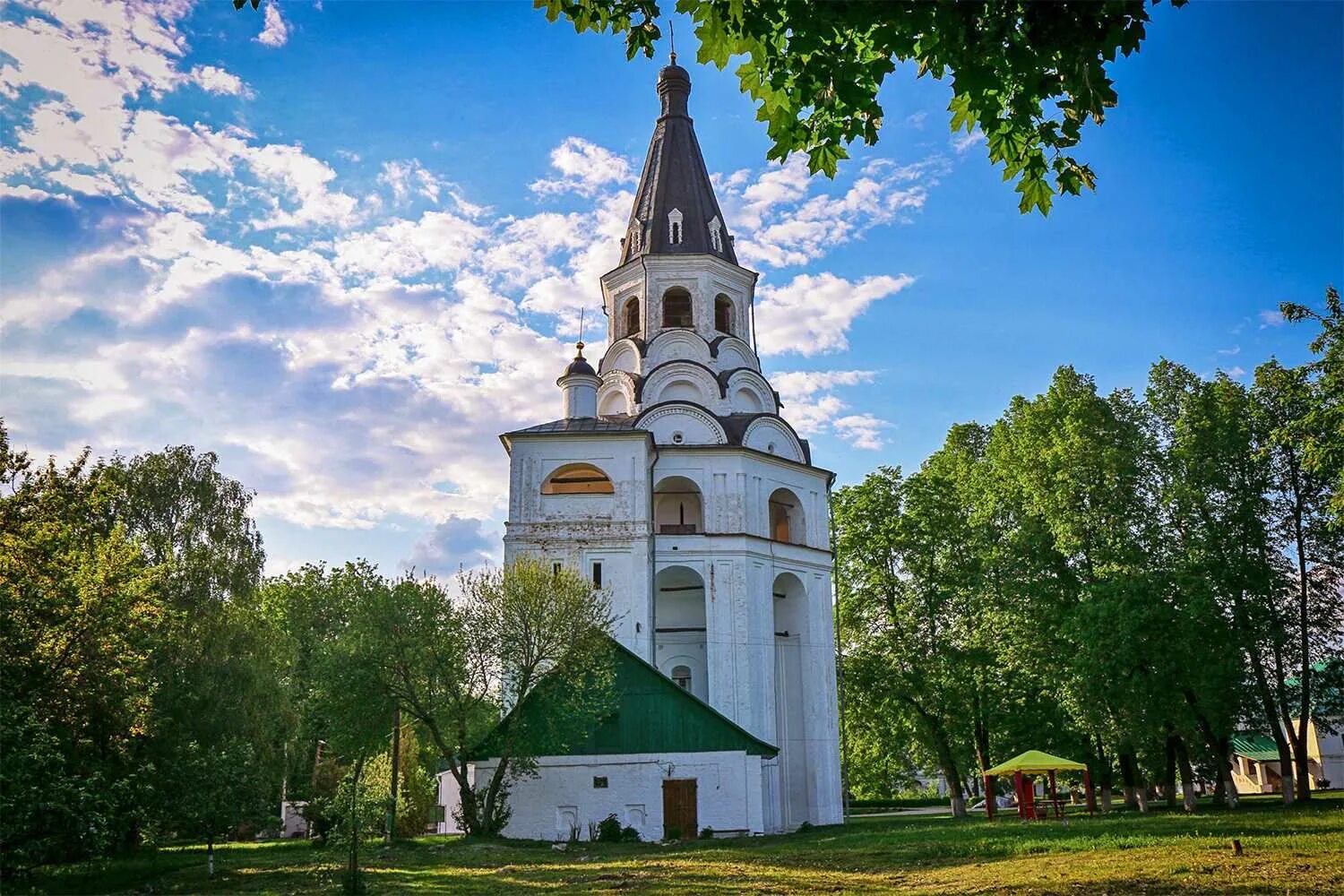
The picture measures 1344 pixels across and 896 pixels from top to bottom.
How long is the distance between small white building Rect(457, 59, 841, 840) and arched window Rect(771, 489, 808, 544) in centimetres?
7

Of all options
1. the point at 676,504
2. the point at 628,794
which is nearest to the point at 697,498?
the point at 676,504

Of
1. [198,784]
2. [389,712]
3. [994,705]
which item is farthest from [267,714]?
[994,705]

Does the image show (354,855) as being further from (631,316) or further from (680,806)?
(631,316)

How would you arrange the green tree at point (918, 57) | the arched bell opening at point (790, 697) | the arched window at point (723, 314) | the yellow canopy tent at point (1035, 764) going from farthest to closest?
the arched window at point (723, 314), the arched bell opening at point (790, 697), the yellow canopy tent at point (1035, 764), the green tree at point (918, 57)

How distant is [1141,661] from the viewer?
26469 millimetres

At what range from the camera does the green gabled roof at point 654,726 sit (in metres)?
26.3

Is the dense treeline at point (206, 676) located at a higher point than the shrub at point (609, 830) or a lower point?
higher

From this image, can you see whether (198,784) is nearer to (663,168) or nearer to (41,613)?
(41,613)

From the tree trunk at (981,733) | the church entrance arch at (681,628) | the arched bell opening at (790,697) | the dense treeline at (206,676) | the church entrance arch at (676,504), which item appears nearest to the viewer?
the dense treeline at (206,676)

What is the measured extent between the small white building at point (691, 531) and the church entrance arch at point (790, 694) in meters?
0.06

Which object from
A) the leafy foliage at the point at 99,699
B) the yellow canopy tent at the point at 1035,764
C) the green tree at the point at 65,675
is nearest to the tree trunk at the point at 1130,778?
the yellow canopy tent at the point at 1035,764

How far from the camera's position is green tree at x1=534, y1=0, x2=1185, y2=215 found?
5516 millimetres

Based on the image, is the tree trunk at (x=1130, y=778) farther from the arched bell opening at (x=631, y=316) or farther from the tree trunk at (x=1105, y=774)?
the arched bell opening at (x=631, y=316)

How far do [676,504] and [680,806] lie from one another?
1212 centimetres
